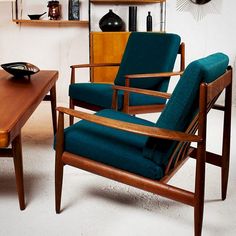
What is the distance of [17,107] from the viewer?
175cm

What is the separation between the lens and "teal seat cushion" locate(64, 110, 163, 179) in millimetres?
1566

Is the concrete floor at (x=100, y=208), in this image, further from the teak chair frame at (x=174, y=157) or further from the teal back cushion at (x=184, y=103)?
the teal back cushion at (x=184, y=103)

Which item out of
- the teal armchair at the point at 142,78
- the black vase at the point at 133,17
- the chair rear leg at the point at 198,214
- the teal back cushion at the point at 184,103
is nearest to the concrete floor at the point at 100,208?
the chair rear leg at the point at 198,214

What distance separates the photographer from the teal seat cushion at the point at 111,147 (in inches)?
61.7

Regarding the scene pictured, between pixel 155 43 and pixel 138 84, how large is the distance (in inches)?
13.6

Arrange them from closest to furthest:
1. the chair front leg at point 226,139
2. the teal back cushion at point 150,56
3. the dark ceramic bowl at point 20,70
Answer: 1. the chair front leg at point 226,139
2. the dark ceramic bowl at point 20,70
3. the teal back cushion at point 150,56

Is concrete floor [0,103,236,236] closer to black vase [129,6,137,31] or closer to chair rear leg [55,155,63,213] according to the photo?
chair rear leg [55,155,63,213]

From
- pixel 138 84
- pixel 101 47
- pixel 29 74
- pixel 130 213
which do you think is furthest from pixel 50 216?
pixel 101 47

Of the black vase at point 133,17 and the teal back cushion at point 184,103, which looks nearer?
the teal back cushion at point 184,103

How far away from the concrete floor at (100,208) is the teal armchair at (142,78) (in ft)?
1.88

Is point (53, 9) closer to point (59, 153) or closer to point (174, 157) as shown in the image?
point (59, 153)

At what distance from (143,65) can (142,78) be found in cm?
12

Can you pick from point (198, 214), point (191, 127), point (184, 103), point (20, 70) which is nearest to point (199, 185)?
point (198, 214)

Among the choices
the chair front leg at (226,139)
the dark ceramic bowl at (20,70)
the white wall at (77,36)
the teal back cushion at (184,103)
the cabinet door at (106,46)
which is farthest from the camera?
the white wall at (77,36)
